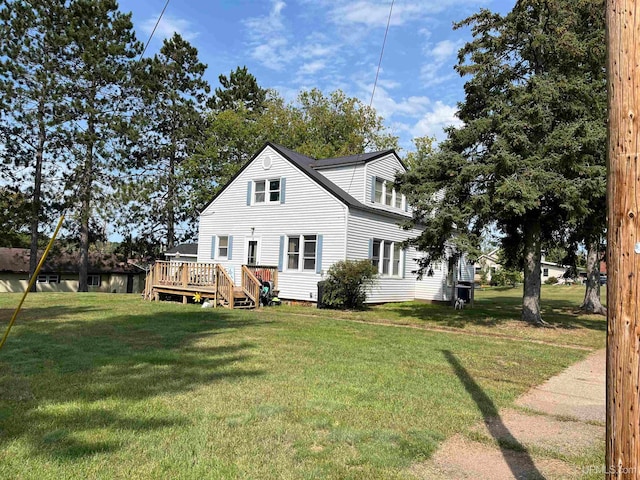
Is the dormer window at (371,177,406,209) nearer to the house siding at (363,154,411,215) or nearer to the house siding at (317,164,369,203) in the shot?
the house siding at (363,154,411,215)

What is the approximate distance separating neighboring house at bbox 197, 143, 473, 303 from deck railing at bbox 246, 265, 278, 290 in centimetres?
76

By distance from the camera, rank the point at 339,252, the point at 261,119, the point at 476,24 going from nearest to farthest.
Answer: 1. the point at 476,24
2. the point at 339,252
3. the point at 261,119

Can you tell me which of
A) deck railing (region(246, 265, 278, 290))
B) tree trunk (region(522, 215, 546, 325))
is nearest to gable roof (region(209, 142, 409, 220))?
deck railing (region(246, 265, 278, 290))

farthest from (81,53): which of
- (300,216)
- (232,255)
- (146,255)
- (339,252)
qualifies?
(339,252)

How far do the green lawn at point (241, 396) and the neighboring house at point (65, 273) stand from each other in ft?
100

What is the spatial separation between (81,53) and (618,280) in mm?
32797

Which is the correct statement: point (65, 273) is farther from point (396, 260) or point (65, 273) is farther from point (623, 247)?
point (623, 247)

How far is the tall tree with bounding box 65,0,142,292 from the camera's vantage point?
28.3m

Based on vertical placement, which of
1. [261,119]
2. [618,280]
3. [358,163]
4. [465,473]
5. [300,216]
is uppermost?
[261,119]

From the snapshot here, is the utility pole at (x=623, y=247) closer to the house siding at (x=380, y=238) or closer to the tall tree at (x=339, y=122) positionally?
the house siding at (x=380, y=238)

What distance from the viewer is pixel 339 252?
56.4ft

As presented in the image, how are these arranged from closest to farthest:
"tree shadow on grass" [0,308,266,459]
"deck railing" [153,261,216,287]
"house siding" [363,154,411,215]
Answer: "tree shadow on grass" [0,308,266,459], "deck railing" [153,261,216,287], "house siding" [363,154,411,215]

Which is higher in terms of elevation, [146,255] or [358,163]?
[358,163]

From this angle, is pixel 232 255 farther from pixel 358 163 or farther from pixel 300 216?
pixel 358 163
